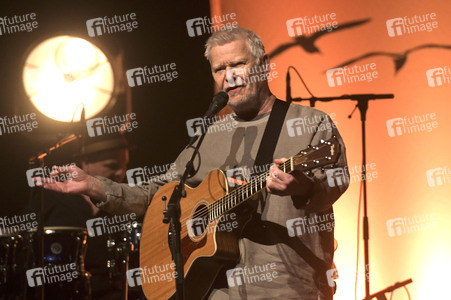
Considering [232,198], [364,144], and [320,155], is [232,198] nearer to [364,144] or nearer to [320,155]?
[320,155]

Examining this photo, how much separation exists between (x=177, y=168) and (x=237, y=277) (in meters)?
1.02

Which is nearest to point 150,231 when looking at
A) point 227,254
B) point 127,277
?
point 227,254

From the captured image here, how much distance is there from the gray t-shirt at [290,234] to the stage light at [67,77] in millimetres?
3290

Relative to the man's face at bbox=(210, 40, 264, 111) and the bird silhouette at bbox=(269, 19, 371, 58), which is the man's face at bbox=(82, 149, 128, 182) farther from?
the man's face at bbox=(210, 40, 264, 111)

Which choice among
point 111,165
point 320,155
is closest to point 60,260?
point 111,165

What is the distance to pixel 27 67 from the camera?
6145 mm

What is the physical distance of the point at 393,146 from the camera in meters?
4.66

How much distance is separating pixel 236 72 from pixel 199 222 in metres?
0.95

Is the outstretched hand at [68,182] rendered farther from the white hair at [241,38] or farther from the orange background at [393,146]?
the orange background at [393,146]

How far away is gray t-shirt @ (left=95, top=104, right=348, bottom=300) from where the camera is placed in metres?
2.99

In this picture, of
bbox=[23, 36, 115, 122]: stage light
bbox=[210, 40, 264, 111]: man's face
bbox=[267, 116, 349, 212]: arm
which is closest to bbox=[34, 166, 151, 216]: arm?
bbox=[210, 40, 264, 111]: man's face

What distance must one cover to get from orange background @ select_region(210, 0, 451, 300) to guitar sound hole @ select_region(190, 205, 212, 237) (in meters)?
1.78

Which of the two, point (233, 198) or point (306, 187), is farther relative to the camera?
point (233, 198)

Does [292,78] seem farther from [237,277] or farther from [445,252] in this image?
[237,277]
